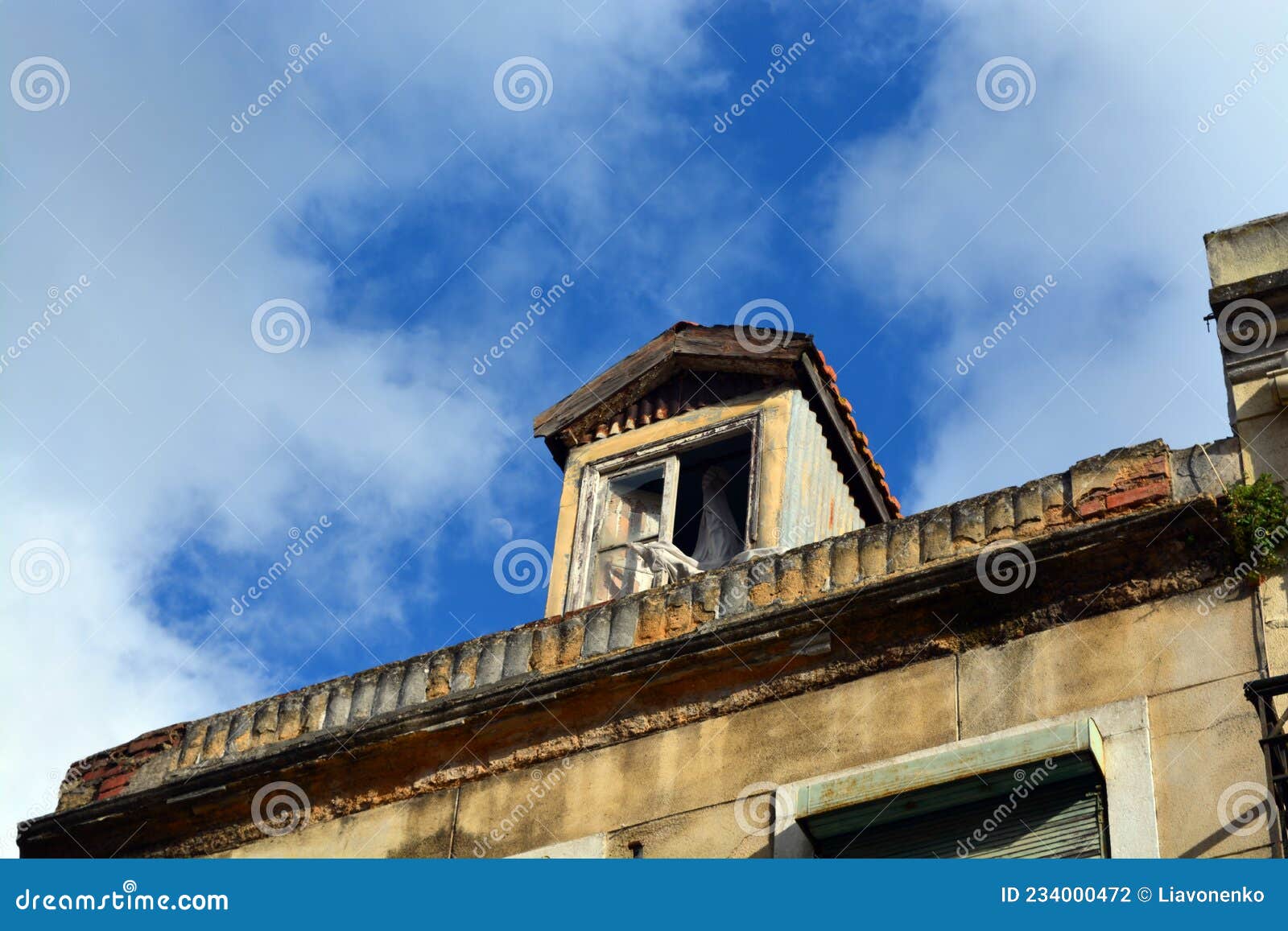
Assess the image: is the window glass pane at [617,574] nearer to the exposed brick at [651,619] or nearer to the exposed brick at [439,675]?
the exposed brick at [439,675]

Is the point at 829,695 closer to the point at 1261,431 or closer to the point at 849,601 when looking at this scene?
the point at 849,601

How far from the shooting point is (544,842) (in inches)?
446

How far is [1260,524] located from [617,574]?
4952 millimetres

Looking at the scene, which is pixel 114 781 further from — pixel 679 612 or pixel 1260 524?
pixel 1260 524

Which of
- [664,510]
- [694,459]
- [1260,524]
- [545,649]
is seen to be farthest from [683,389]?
[1260,524]

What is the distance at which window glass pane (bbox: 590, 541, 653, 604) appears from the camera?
1379 centimetres

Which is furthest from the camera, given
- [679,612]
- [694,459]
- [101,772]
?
[694,459]

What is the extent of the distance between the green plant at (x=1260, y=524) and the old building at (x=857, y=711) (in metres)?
0.03

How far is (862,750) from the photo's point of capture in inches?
419

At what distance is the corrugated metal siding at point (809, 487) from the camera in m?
13.8

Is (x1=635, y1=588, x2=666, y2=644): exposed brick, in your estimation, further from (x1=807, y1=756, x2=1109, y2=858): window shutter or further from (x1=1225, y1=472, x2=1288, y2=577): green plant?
(x1=1225, y1=472, x2=1288, y2=577): green plant

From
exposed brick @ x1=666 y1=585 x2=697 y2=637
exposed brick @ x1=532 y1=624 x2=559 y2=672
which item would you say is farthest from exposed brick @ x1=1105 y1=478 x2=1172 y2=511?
exposed brick @ x1=532 y1=624 x2=559 y2=672

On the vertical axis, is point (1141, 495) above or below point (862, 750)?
above

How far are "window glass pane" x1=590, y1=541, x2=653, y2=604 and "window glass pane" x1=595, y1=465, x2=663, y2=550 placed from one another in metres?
0.08
